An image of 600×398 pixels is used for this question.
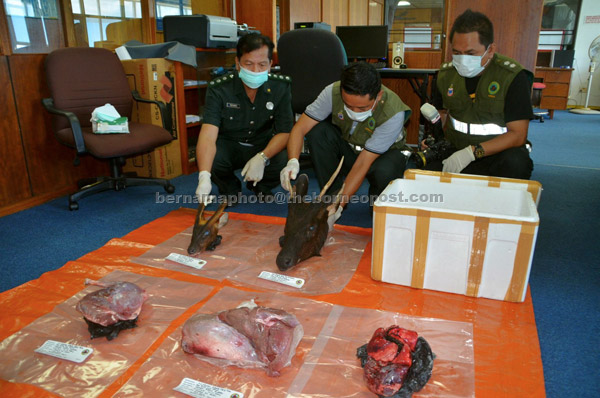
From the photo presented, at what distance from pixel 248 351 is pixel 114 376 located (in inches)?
14.6

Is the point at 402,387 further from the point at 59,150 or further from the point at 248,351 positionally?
the point at 59,150

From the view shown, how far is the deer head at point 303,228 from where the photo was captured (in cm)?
179

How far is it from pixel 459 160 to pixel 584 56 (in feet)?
27.5

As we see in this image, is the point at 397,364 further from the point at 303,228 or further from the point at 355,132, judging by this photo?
the point at 355,132

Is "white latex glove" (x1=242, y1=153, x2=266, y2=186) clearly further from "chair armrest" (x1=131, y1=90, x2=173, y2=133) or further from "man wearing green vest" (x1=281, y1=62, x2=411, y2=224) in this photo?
"chair armrest" (x1=131, y1=90, x2=173, y2=133)

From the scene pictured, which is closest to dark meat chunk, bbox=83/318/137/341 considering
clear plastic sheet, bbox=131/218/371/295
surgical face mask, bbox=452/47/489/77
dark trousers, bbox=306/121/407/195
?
clear plastic sheet, bbox=131/218/371/295

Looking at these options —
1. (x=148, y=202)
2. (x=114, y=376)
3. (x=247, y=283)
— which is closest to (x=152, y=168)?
(x=148, y=202)

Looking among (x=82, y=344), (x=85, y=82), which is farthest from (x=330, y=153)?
(x=85, y=82)

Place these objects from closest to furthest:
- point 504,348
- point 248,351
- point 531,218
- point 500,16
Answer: point 248,351, point 504,348, point 531,218, point 500,16

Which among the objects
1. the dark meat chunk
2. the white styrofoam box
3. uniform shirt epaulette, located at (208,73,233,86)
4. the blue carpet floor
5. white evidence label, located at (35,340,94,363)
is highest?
uniform shirt epaulette, located at (208,73,233,86)

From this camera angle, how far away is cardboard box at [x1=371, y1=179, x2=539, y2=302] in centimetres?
149

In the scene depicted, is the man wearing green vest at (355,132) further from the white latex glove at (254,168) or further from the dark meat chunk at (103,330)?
the dark meat chunk at (103,330)

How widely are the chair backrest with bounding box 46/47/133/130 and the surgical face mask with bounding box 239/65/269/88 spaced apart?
3.58 ft

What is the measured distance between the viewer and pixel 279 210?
2.68 meters
